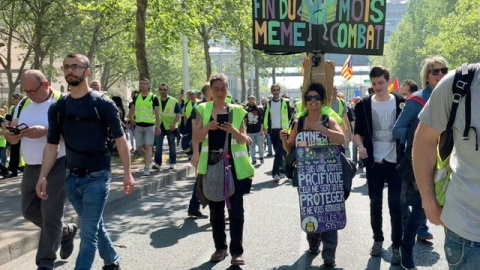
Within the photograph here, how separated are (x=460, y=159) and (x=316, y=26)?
3.63 meters

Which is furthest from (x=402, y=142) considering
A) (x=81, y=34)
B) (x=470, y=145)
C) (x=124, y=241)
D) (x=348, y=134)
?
(x=81, y=34)

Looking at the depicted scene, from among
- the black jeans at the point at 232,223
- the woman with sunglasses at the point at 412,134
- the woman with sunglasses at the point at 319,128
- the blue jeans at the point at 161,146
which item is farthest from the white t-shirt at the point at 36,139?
the blue jeans at the point at 161,146

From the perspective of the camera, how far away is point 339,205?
18.6 feet

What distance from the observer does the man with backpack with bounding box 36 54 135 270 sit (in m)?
4.66

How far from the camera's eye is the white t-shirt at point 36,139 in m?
5.29

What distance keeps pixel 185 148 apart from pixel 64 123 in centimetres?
504

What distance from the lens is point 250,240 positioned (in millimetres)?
6734

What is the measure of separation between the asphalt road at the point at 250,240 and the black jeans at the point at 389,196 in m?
0.27

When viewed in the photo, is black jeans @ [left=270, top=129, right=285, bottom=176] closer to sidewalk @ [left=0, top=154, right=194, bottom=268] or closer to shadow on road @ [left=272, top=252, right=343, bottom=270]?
sidewalk @ [left=0, top=154, right=194, bottom=268]

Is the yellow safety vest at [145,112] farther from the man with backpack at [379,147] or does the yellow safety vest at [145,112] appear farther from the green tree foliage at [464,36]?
the green tree foliage at [464,36]

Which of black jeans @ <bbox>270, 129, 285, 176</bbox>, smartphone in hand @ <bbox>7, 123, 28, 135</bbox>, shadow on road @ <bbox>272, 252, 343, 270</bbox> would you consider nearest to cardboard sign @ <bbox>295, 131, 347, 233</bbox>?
shadow on road @ <bbox>272, 252, 343, 270</bbox>

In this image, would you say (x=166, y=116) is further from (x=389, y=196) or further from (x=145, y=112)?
(x=389, y=196)

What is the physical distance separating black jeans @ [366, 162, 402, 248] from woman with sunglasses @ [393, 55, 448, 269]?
32 centimetres

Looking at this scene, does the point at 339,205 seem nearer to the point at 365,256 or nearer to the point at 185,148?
the point at 365,256
